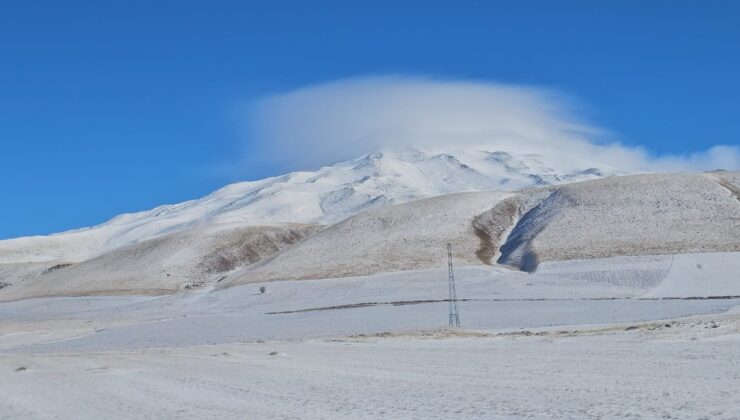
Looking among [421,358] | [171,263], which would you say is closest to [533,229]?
[171,263]

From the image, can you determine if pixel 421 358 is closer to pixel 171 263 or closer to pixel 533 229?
pixel 533 229

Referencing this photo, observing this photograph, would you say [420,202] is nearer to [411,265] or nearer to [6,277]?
[411,265]

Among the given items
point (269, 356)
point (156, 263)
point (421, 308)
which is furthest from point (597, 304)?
point (156, 263)

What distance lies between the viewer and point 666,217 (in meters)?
85.9

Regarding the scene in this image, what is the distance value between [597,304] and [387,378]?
32430 mm

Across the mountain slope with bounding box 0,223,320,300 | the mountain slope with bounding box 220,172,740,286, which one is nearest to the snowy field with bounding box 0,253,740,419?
the mountain slope with bounding box 220,172,740,286

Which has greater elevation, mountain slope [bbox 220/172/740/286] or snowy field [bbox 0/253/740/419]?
mountain slope [bbox 220/172/740/286]

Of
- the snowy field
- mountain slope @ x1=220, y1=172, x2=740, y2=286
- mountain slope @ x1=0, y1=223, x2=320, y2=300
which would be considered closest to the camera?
the snowy field

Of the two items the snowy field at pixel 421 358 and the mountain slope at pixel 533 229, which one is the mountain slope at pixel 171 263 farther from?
the snowy field at pixel 421 358

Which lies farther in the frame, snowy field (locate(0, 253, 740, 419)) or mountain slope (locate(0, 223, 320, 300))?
mountain slope (locate(0, 223, 320, 300))

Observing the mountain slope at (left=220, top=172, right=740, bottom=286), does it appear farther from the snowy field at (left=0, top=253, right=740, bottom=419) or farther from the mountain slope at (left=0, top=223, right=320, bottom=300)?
the snowy field at (left=0, top=253, right=740, bottom=419)

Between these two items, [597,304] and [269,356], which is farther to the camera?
[597,304]

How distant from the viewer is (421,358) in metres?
26.5

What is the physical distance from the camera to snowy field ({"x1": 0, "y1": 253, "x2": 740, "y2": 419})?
1689 cm
